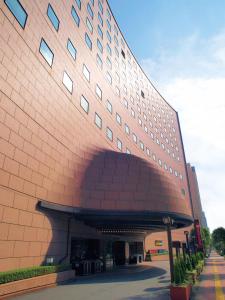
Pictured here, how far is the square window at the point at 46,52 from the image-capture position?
19.3 metres

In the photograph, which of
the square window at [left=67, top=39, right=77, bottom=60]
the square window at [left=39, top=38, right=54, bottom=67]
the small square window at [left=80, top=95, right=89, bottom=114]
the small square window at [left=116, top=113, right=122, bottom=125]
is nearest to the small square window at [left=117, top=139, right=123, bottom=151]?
the small square window at [left=116, top=113, right=122, bottom=125]

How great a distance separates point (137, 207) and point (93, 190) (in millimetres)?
4164

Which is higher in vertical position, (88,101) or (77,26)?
(77,26)

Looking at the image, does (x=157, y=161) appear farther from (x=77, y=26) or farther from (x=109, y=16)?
(x=77, y=26)

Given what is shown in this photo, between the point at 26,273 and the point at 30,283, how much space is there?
60 cm

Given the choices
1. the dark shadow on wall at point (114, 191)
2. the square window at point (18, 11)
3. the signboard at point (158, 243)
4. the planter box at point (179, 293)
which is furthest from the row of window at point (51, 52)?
the signboard at point (158, 243)

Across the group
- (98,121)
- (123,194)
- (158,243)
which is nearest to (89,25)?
(98,121)

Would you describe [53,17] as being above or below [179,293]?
above

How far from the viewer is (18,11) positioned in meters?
17.0

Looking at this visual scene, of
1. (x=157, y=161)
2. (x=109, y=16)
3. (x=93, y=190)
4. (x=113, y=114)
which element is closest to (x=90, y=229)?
(x=93, y=190)

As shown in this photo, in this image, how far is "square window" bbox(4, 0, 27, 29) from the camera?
16.2m

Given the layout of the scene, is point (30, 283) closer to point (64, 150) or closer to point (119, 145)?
point (64, 150)

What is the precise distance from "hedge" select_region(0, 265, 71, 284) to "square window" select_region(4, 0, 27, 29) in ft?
51.6

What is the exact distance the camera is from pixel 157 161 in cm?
5106
